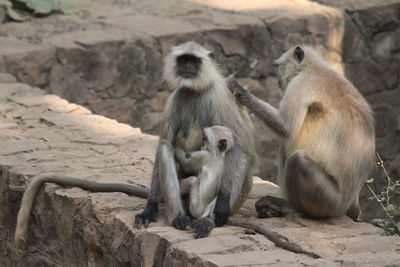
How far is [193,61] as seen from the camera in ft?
14.6

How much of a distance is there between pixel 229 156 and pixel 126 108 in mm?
3584

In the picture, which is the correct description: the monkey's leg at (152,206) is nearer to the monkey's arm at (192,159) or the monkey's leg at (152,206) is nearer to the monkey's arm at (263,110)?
the monkey's arm at (192,159)

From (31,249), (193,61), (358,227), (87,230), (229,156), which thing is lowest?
(31,249)

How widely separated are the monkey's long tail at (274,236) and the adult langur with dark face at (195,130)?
3.3 inches

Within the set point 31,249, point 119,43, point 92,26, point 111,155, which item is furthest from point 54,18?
point 31,249

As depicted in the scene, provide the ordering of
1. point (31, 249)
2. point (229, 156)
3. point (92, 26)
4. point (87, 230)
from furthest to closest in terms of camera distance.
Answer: point (92, 26) → point (31, 249) → point (87, 230) → point (229, 156)

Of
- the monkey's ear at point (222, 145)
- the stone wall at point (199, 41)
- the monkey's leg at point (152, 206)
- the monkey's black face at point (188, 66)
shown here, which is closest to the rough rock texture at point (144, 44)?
the stone wall at point (199, 41)

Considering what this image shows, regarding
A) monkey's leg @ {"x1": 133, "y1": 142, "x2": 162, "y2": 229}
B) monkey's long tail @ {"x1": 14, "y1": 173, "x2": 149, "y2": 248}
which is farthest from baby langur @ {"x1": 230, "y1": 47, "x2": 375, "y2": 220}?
monkey's long tail @ {"x1": 14, "y1": 173, "x2": 149, "y2": 248}

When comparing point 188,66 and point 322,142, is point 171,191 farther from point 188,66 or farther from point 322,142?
point 322,142

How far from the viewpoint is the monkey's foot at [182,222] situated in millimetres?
4121

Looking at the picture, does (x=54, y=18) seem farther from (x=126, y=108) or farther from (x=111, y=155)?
(x=111, y=155)

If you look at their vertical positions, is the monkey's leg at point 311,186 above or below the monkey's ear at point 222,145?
below

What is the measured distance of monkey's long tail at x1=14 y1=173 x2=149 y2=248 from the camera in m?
4.78

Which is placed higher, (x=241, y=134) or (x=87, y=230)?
(x=241, y=134)
